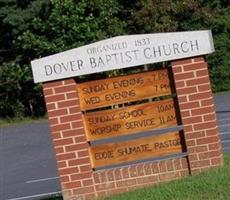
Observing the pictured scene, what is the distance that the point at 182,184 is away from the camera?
322 inches

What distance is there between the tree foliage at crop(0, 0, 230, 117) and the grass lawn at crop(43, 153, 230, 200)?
25754 millimetres

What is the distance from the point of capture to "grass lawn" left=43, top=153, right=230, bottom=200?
24.7 ft

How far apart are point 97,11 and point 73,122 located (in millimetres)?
27450

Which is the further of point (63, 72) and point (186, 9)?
point (186, 9)

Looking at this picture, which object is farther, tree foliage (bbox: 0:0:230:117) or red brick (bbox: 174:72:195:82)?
tree foliage (bbox: 0:0:230:117)

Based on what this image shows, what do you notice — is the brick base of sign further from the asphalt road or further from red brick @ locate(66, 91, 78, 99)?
the asphalt road

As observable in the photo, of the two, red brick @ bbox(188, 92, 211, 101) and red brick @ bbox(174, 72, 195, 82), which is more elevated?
red brick @ bbox(174, 72, 195, 82)

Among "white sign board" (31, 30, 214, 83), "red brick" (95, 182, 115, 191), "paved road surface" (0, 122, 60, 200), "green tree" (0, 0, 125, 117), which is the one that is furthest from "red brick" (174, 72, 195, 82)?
"green tree" (0, 0, 125, 117)

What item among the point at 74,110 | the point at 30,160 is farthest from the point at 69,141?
the point at 30,160

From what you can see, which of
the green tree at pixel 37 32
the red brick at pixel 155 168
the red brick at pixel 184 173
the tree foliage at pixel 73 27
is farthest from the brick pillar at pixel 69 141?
the tree foliage at pixel 73 27

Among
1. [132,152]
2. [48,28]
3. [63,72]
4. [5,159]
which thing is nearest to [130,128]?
[132,152]

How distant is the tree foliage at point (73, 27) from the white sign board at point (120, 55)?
82.4ft

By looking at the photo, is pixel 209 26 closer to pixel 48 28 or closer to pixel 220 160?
pixel 48 28

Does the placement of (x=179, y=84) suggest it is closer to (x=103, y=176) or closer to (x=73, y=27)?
(x=103, y=176)
